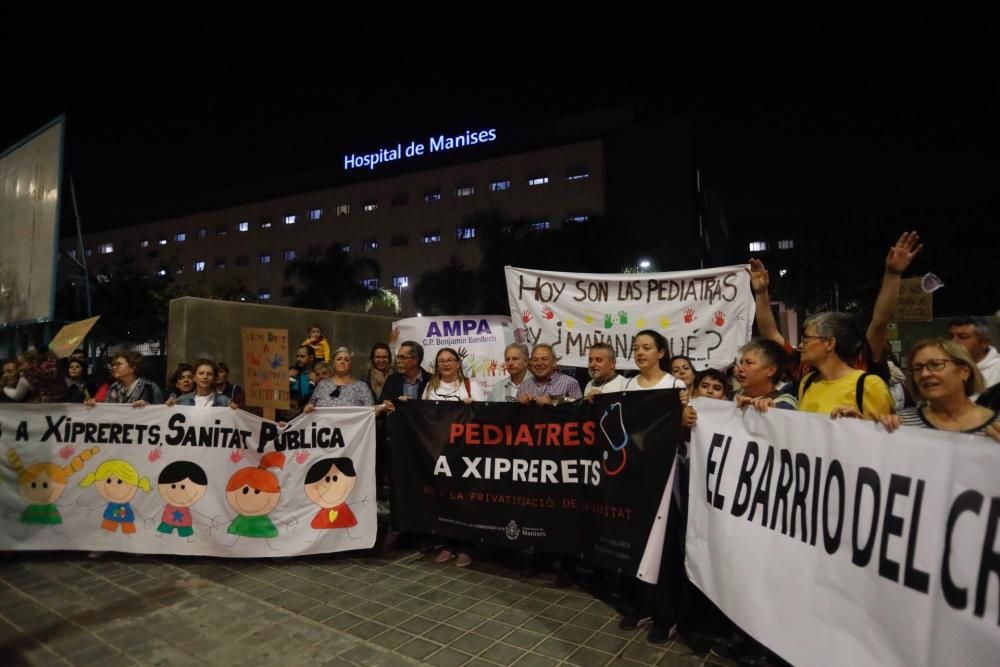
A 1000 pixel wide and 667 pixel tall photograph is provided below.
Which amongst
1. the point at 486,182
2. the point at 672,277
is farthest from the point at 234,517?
the point at 486,182

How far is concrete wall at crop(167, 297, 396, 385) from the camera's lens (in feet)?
25.3

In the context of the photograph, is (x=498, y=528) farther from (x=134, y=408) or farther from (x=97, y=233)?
(x=97, y=233)

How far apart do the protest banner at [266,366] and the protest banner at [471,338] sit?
8.04 feet

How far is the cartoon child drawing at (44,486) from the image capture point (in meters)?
4.90

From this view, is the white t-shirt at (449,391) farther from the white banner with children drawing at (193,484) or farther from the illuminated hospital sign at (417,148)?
the illuminated hospital sign at (417,148)

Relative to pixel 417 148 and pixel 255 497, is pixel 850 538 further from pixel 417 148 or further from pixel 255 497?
pixel 417 148

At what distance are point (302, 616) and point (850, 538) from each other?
10.6ft

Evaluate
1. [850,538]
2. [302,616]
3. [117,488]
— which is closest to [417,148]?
[117,488]

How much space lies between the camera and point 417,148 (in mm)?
56656

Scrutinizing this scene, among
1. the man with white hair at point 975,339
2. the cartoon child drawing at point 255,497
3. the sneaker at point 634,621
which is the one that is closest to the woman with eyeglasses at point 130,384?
the cartoon child drawing at point 255,497

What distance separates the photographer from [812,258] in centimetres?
3114

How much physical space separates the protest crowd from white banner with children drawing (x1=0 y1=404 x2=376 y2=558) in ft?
0.85

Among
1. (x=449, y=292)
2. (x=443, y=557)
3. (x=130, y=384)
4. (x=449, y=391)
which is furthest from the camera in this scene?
(x=449, y=292)

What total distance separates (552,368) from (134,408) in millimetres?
3673
